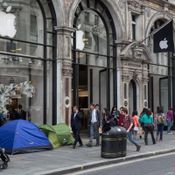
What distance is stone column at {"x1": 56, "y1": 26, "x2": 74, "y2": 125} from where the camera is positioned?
2114 cm

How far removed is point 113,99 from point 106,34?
3670 millimetres

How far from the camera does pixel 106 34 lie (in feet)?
83.6

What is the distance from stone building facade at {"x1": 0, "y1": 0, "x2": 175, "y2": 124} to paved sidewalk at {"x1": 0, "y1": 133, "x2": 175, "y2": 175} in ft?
13.1

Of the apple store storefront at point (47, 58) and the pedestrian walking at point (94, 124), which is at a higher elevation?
the apple store storefront at point (47, 58)

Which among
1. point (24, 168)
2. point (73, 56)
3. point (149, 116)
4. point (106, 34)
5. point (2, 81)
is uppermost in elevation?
point (106, 34)

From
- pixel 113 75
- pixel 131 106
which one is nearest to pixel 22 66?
pixel 113 75

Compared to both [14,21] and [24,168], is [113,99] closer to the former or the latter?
[14,21]

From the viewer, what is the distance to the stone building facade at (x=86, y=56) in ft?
66.7

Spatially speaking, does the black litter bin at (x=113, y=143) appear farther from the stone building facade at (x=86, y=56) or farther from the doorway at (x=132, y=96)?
the doorway at (x=132, y=96)

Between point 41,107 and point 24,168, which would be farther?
point 41,107

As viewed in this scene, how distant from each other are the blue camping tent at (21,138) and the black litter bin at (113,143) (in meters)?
2.79

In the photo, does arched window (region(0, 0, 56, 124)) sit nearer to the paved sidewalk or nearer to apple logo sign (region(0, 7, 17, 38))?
apple logo sign (region(0, 7, 17, 38))

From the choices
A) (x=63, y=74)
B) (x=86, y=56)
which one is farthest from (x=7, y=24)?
(x=86, y=56)

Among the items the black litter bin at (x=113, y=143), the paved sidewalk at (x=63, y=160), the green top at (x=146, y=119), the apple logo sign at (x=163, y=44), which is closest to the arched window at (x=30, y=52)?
the paved sidewalk at (x=63, y=160)
